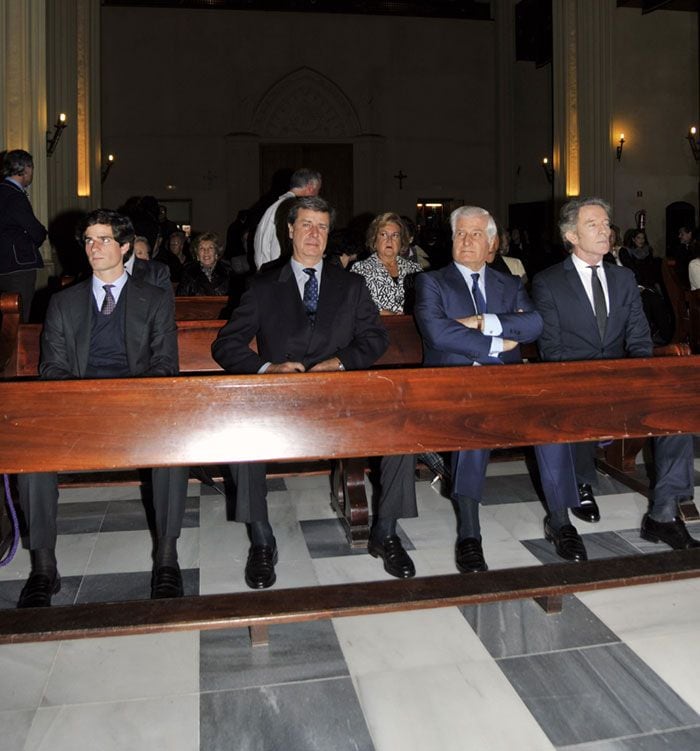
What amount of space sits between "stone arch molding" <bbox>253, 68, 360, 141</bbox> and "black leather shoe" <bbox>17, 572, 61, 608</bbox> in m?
15.7

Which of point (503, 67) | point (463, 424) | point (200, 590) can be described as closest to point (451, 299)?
point (463, 424)

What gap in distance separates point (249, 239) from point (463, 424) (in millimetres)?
4967

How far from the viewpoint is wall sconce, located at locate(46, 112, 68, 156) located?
10.6 meters

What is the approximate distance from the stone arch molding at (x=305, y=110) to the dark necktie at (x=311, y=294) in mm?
14775

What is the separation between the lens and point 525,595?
2.79 metres

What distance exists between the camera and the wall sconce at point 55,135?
10648 millimetres

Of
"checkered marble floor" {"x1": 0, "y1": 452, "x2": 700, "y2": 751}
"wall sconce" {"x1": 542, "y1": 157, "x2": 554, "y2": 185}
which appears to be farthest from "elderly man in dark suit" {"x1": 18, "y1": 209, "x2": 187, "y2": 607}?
"wall sconce" {"x1": 542, "y1": 157, "x2": 554, "y2": 185}

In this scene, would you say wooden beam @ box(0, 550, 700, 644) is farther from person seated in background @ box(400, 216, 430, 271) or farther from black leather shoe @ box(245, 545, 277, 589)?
person seated in background @ box(400, 216, 430, 271)

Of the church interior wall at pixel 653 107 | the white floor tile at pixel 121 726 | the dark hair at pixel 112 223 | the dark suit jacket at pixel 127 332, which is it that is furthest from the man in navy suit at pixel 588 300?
the church interior wall at pixel 653 107

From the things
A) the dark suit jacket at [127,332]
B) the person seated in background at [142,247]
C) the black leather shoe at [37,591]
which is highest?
the person seated in background at [142,247]

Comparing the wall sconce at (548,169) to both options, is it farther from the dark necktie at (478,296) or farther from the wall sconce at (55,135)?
the dark necktie at (478,296)

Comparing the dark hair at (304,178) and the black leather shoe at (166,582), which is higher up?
the dark hair at (304,178)

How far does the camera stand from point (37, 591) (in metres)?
3.10

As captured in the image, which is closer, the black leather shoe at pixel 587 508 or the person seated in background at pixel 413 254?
the black leather shoe at pixel 587 508
